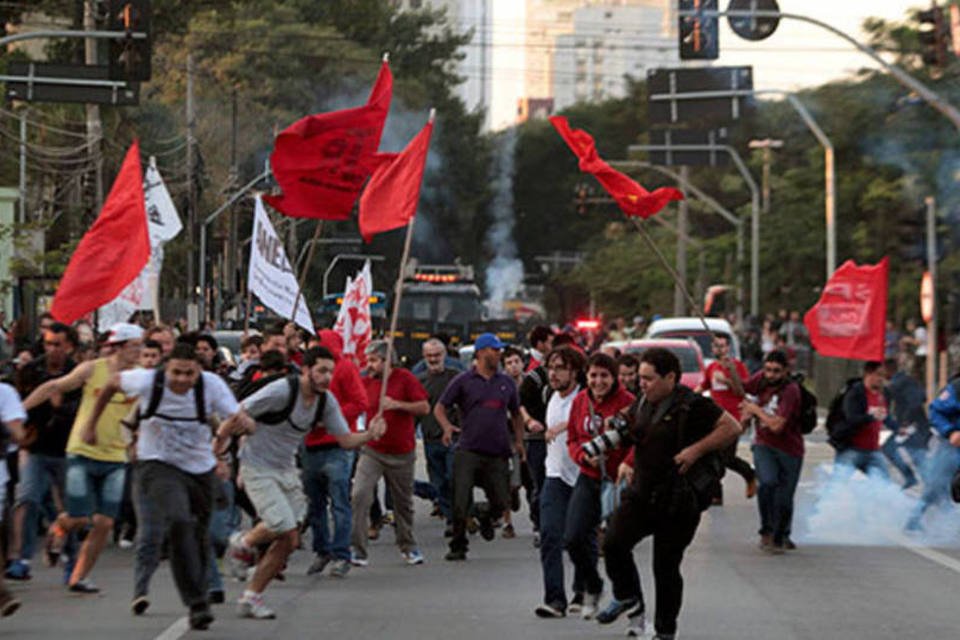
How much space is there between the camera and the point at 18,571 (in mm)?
14500

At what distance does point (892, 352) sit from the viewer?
42.2 metres

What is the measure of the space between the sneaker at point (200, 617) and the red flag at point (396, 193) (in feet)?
13.6

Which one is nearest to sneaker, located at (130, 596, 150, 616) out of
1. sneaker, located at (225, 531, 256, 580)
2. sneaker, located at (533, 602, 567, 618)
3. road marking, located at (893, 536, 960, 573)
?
sneaker, located at (225, 531, 256, 580)

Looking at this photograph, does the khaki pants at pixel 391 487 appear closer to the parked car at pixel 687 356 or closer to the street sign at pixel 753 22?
the street sign at pixel 753 22

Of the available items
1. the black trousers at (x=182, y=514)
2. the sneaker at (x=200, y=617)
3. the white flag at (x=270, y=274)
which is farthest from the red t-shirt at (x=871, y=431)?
the sneaker at (x=200, y=617)

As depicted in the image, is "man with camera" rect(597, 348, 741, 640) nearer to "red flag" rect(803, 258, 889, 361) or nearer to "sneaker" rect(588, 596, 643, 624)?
"sneaker" rect(588, 596, 643, 624)

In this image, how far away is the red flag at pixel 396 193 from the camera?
1545 centimetres

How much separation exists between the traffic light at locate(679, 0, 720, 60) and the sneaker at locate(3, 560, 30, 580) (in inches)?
495

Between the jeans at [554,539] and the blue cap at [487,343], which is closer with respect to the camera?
the jeans at [554,539]

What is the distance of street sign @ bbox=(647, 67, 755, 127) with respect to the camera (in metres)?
33.2

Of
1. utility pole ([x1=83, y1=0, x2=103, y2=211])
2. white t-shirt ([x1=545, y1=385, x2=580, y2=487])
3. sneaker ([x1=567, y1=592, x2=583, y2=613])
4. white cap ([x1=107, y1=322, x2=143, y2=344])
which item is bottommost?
sneaker ([x1=567, y1=592, x2=583, y2=613])

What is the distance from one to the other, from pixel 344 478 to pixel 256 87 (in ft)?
→ 208

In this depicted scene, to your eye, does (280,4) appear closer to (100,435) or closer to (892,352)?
(892,352)

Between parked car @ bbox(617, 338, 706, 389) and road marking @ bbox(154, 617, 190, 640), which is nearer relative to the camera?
road marking @ bbox(154, 617, 190, 640)
